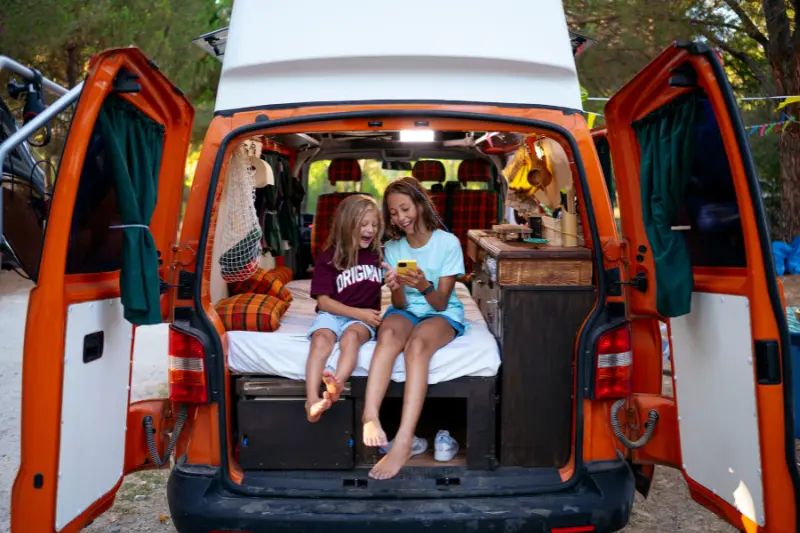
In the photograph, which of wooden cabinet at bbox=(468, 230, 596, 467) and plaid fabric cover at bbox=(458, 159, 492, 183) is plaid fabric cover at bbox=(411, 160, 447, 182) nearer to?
plaid fabric cover at bbox=(458, 159, 492, 183)

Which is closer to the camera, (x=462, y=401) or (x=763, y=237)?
(x=763, y=237)

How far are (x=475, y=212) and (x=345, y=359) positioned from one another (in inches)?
145

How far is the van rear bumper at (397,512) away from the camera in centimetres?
272

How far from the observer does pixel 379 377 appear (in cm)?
311

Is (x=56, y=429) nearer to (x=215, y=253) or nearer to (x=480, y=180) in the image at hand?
(x=215, y=253)

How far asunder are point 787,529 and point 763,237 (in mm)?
930

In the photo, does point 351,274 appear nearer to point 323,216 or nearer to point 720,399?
point 720,399

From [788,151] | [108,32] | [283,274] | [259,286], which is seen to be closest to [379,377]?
[259,286]

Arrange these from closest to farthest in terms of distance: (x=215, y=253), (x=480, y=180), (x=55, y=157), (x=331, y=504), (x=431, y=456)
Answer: (x=331, y=504)
(x=431, y=456)
(x=215, y=253)
(x=480, y=180)
(x=55, y=157)

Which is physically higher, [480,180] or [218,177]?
[480,180]

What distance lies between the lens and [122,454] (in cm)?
296

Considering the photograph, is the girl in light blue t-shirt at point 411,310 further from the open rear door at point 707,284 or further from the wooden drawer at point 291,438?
the open rear door at point 707,284

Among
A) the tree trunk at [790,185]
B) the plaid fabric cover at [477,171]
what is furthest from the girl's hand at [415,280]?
the tree trunk at [790,185]

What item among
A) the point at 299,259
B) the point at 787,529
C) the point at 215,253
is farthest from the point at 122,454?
the point at 299,259
